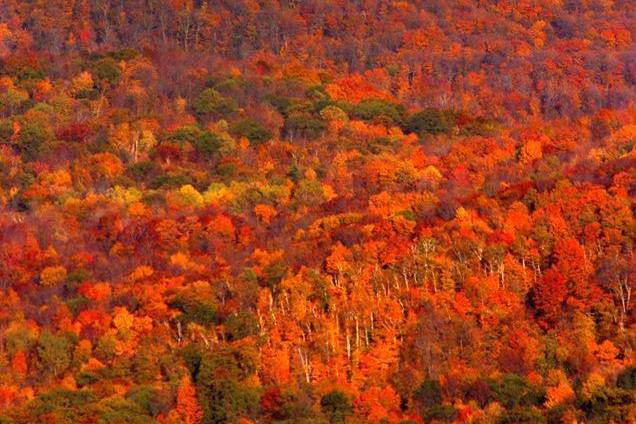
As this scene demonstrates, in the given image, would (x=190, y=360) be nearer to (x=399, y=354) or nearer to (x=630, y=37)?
(x=399, y=354)

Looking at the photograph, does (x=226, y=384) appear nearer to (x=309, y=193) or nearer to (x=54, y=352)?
(x=54, y=352)

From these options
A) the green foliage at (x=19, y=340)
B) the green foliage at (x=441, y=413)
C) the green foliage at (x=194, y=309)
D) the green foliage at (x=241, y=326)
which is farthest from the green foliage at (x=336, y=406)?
the green foliage at (x=19, y=340)

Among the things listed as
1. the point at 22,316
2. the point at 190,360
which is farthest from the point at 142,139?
the point at 190,360

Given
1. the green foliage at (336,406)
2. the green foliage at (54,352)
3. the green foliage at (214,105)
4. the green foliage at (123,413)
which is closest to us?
the green foliage at (123,413)

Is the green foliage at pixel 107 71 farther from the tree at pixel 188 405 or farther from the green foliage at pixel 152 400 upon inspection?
the green foliage at pixel 152 400

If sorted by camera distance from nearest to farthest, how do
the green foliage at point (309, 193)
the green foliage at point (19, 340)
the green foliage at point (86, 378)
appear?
the green foliage at point (86, 378)
the green foliage at point (19, 340)
the green foliage at point (309, 193)

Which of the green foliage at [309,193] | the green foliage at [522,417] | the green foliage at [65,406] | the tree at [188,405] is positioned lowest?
the green foliage at [309,193]

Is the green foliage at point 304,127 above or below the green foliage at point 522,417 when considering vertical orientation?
below
